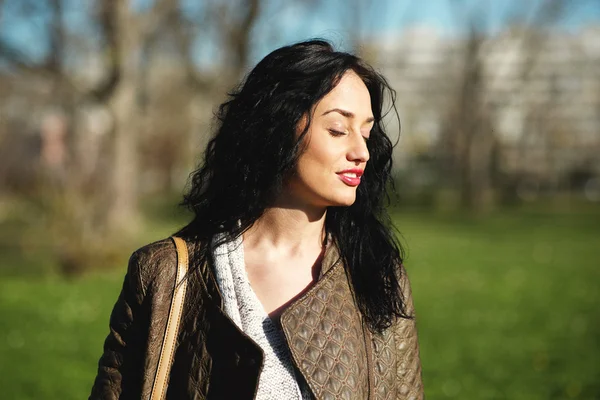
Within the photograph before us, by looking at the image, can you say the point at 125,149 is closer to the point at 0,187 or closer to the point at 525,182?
the point at 0,187

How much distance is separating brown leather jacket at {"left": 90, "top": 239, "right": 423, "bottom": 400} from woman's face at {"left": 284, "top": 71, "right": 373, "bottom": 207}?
251mm

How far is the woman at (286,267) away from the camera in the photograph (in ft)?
7.06

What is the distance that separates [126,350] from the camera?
2182 millimetres

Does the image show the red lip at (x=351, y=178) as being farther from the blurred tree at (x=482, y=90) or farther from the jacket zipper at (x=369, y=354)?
the blurred tree at (x=482, y=90)

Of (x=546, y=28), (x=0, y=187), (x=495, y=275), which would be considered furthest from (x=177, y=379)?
(x=546, y=28)

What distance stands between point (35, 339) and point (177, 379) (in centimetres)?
704

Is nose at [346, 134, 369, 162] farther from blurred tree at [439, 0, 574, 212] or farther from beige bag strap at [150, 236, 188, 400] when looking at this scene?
blurred tree at [439, 0, 574, 212]

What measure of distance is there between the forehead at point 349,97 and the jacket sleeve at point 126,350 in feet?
2.30

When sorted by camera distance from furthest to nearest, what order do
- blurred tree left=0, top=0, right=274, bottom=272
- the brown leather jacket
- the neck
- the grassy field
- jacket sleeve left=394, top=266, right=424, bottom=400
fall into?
blurred tree left=0, top=0, right=274, bottom=272, the grassy field, the neck, jacket sleeve left=394, top=266, right=424, bottom=400, the brown leather jacket

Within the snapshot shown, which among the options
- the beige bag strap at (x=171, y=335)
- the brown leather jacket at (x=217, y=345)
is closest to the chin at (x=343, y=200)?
the brown leather jacket at (x=217, y=345)

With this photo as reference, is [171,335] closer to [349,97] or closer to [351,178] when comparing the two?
[351,178]

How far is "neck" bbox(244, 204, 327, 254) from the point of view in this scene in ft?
7.83

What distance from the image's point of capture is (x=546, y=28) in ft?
120

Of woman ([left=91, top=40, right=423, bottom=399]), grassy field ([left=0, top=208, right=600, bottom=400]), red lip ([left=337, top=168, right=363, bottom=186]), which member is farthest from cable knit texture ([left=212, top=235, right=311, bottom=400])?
grassy field ([left=0, top=208, right=600, bottom=400])
